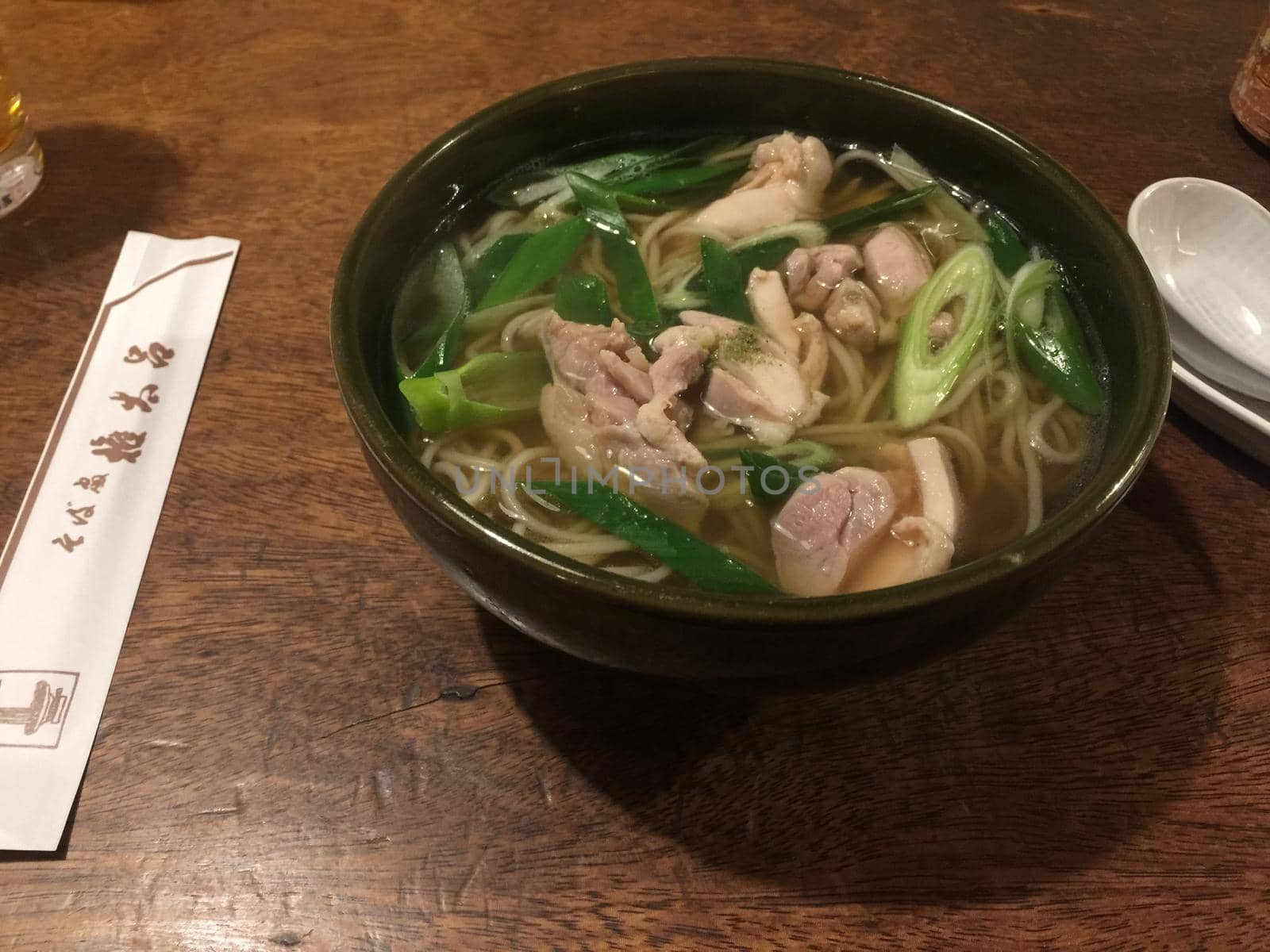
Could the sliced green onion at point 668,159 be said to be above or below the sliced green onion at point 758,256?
above

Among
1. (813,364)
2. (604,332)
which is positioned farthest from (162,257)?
(813,364)

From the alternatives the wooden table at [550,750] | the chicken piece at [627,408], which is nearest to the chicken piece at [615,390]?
the chicken piece at [627,408]

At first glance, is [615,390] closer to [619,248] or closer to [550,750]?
[619,248]

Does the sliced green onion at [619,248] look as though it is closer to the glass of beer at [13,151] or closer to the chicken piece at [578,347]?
the chicken piece at [578,347]

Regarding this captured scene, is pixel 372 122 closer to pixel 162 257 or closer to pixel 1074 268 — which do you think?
pixel 162 257

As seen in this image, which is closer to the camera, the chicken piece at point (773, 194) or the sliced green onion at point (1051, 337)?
the sliced green onion at point (1051, 337)

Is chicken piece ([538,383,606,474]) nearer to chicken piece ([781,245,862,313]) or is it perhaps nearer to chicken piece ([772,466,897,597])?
chicken piece ([772,466,897,597])
